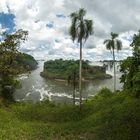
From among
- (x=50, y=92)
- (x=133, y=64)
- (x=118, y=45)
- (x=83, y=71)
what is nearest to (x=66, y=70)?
(x=83, y=71)

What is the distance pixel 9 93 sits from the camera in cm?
4659

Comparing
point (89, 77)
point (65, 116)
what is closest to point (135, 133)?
point (65, 116)

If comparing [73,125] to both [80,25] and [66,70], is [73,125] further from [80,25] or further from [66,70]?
[66,70]

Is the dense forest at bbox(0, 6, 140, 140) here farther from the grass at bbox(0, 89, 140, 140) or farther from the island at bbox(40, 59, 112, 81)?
the island at bbox(40, 59, 112, 81)

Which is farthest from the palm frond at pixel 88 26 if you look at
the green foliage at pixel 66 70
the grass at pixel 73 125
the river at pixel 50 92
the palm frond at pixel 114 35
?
the green foliage at pixel 66 70

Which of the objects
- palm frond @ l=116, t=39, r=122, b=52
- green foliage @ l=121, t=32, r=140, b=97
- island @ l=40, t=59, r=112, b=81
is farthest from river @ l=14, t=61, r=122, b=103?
green foliage @ l=121, t=32, r=140, b=97

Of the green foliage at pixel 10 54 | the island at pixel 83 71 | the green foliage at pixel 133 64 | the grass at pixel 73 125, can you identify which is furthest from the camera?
the island at pixel 83 71

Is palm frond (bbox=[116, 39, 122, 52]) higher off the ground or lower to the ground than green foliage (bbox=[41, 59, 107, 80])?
higher

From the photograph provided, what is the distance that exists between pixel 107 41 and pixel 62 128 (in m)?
32.6

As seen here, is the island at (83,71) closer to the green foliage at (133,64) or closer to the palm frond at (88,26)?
the palm frond at (88,26)

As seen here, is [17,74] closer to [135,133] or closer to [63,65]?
[135,133]

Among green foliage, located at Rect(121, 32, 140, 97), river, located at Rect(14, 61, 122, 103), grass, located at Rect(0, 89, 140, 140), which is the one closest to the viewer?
green foliage, located at Rect(121, 32, 140, 97)

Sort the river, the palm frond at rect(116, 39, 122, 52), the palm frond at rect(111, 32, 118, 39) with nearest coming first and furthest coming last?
1. the palm frond at rect(111, 32, 118, 39)
2. the palm frond at rect(116, 39, 122, 52)
3. the river

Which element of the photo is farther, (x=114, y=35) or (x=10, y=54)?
(x=114, y=35)
